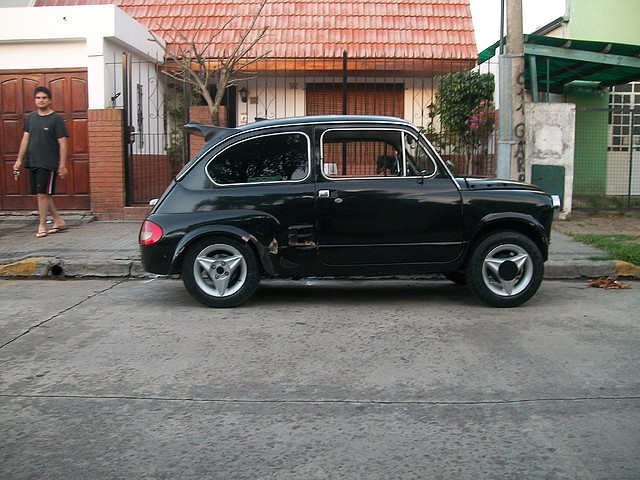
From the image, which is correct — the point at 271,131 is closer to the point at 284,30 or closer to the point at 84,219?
the point at 84,219

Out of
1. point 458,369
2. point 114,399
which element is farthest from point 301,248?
point 114,399

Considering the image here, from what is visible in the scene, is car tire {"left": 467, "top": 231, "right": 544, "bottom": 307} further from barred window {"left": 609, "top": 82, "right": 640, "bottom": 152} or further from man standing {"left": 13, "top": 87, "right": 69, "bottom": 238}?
barred window {"left": 609, "top": 82, "right": 640, "bottom": 152}

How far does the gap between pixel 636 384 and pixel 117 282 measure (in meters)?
5.80

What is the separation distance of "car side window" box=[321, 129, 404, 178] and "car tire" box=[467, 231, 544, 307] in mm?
1097

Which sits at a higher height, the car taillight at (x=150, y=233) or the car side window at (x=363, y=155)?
the car side window at (x=363, y=155)

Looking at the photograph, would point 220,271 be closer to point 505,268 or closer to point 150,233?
point 150,233

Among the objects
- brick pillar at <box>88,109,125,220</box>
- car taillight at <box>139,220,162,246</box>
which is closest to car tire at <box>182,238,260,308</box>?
car taillight at <box>139,220,162,246</box>

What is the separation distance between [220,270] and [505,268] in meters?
2.69

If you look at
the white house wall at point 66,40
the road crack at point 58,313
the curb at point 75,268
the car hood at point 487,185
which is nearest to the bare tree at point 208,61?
the white house wall at point 66,40

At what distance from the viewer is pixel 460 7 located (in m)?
16.2

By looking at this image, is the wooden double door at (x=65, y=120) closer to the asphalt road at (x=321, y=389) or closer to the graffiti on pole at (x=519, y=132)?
the asphalt road at (x=321, y=389)

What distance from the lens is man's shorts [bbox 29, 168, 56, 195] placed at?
10234mm

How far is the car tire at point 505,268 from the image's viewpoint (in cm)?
663

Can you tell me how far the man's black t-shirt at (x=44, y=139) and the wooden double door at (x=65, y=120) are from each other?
1773 mm
